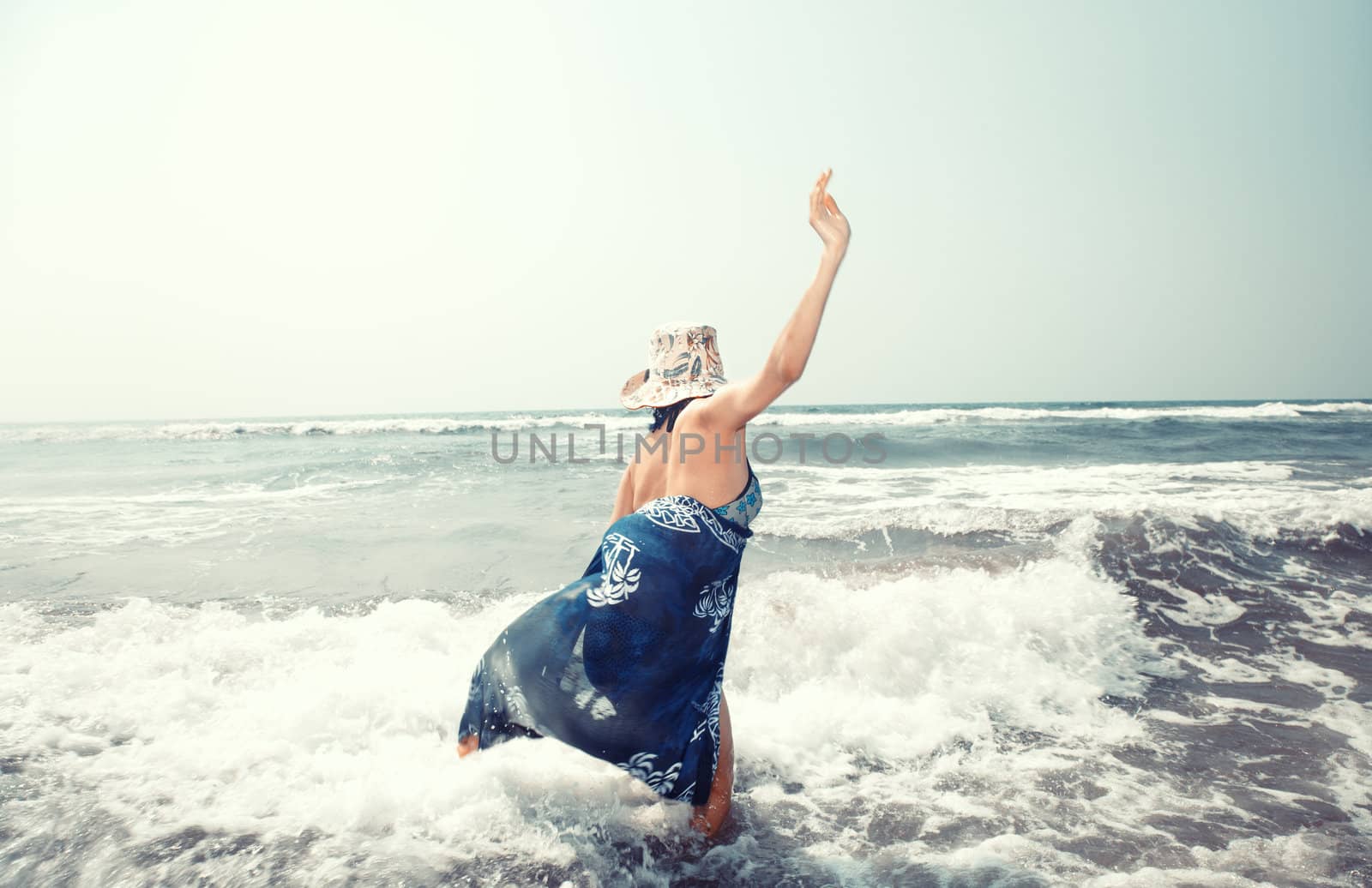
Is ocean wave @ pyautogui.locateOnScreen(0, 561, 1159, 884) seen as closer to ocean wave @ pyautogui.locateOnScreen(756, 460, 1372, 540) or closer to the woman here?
the woman

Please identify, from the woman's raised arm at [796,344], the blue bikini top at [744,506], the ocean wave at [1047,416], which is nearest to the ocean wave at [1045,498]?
the blue bikini top at [744,506]

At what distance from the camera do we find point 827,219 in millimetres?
1862

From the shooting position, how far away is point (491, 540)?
7.74 m

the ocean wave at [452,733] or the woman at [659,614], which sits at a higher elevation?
the woman at [659,614]

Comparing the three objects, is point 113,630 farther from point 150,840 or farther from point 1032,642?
point 1032,642

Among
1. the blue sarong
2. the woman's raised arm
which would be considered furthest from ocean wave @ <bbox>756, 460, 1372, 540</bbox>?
the woman's raised arm

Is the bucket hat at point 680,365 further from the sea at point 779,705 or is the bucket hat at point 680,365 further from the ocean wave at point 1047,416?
the ocean wave at point 1047,416

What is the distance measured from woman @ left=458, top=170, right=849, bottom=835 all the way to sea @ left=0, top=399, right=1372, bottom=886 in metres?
0.55

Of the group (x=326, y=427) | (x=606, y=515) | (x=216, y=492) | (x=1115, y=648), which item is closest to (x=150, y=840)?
(x=1115, y=648)

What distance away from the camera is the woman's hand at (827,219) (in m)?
1.80

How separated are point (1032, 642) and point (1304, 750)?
1.47m

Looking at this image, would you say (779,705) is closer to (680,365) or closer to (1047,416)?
(680,365)

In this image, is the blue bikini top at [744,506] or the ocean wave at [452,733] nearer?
the blue bikini top at [744,506]

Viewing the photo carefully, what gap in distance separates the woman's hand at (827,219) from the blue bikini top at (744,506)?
0.72m
